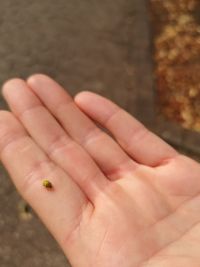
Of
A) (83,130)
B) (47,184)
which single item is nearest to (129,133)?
(83,130)

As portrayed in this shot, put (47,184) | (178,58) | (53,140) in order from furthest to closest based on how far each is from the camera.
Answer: (178,58), (53,140), (47,184)

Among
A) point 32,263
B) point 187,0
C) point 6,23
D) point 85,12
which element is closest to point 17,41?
point 6,23

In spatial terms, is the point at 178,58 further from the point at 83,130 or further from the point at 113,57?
the point at 83,130

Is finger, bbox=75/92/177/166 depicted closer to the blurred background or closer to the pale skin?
the pale skin

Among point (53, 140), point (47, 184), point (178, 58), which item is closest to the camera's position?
point (47, 184)

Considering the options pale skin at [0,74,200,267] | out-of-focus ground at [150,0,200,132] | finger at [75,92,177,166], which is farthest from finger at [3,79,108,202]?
out-of-focus ground at [150,0,200,132]

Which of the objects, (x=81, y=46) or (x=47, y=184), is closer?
(x=47, y=184)
